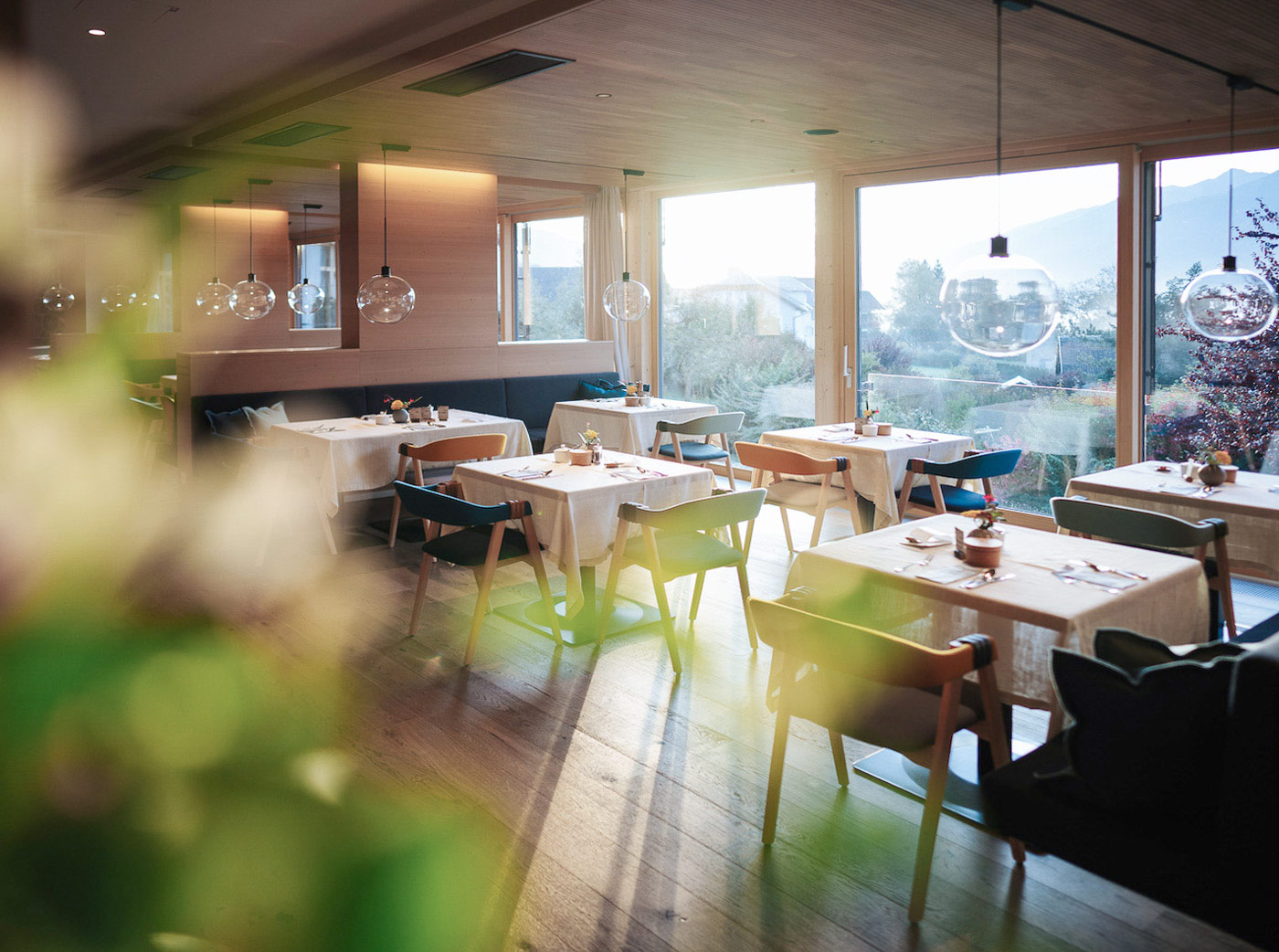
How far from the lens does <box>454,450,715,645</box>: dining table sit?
4.70m

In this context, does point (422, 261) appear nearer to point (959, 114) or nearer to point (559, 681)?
point (959, 114)

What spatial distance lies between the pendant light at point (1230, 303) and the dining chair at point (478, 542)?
324 centimetres

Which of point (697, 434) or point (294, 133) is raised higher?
point (294, 133)

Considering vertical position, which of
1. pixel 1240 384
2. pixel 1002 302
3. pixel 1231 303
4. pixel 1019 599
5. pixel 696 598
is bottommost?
pixel 696 598

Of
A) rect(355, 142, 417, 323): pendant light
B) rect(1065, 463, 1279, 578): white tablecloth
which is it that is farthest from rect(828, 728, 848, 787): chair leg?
rect(355, 142, 417, 323): pendant light

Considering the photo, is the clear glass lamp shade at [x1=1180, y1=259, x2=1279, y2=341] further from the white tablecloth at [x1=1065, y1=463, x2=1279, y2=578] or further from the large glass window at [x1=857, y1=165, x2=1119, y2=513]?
the large glass window at [x1=857, y1=165, x2=1119, y2=513]

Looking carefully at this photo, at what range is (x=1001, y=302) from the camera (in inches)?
124

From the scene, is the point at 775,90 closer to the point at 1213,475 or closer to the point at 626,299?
the point at 626,299

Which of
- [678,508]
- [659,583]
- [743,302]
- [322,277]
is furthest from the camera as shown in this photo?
[322,277]

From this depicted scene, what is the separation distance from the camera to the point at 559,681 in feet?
14.4

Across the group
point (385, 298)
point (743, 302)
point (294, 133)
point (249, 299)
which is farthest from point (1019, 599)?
point (249, 299)

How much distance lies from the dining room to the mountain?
31 millimetres

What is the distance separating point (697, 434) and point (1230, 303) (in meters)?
3.62

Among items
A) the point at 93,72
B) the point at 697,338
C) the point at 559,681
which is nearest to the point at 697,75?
the point at 559,681
